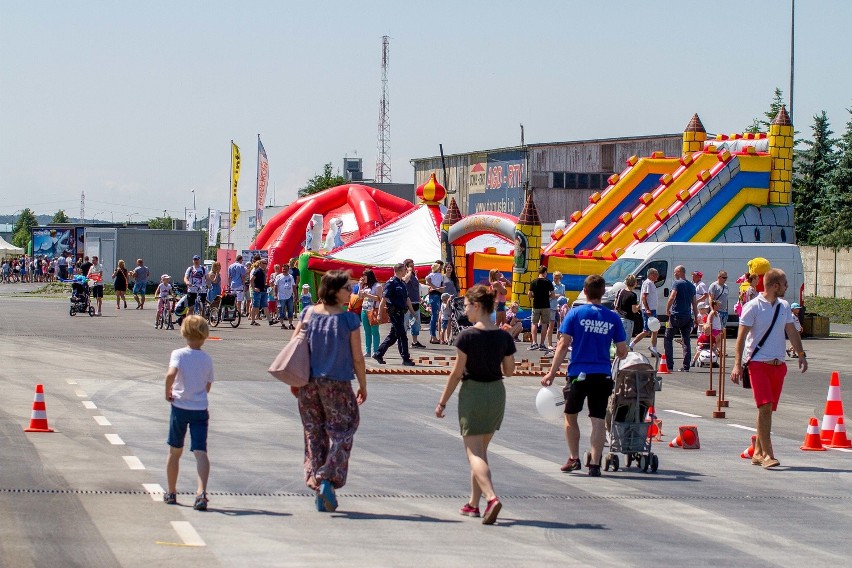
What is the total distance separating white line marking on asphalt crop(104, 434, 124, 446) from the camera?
1229cm

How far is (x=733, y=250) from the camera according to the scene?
102ft

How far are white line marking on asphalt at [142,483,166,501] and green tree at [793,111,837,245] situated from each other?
47892 mm

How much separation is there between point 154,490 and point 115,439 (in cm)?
288

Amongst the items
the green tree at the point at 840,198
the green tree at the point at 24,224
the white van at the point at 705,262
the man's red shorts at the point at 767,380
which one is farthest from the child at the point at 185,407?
the green tree at the point at 24,224

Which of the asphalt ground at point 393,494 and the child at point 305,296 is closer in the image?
the asphalt ground at point 393,494

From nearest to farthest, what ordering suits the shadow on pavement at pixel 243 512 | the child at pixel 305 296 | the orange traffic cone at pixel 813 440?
the shadow on pavement at pixel 243 512
the orange traffic cone at pixel 813 440
the child at pixel 305 296

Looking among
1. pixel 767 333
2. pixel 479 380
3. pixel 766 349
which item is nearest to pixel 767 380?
pixel 766 349

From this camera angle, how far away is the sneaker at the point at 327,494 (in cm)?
917

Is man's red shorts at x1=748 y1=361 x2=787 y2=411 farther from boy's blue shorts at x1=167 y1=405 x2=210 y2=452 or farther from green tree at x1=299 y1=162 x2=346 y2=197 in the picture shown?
green tree at x1=299 y1=162 x2=346 y2=197

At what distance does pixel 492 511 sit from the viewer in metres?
8.87

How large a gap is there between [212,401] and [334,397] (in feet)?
22.9

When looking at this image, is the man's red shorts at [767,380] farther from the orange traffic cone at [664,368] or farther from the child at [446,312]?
the child at [446,312]

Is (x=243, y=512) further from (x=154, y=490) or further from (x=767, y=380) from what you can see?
Result: (x=767, y=380)

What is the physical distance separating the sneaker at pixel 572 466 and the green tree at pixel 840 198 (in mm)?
38540
